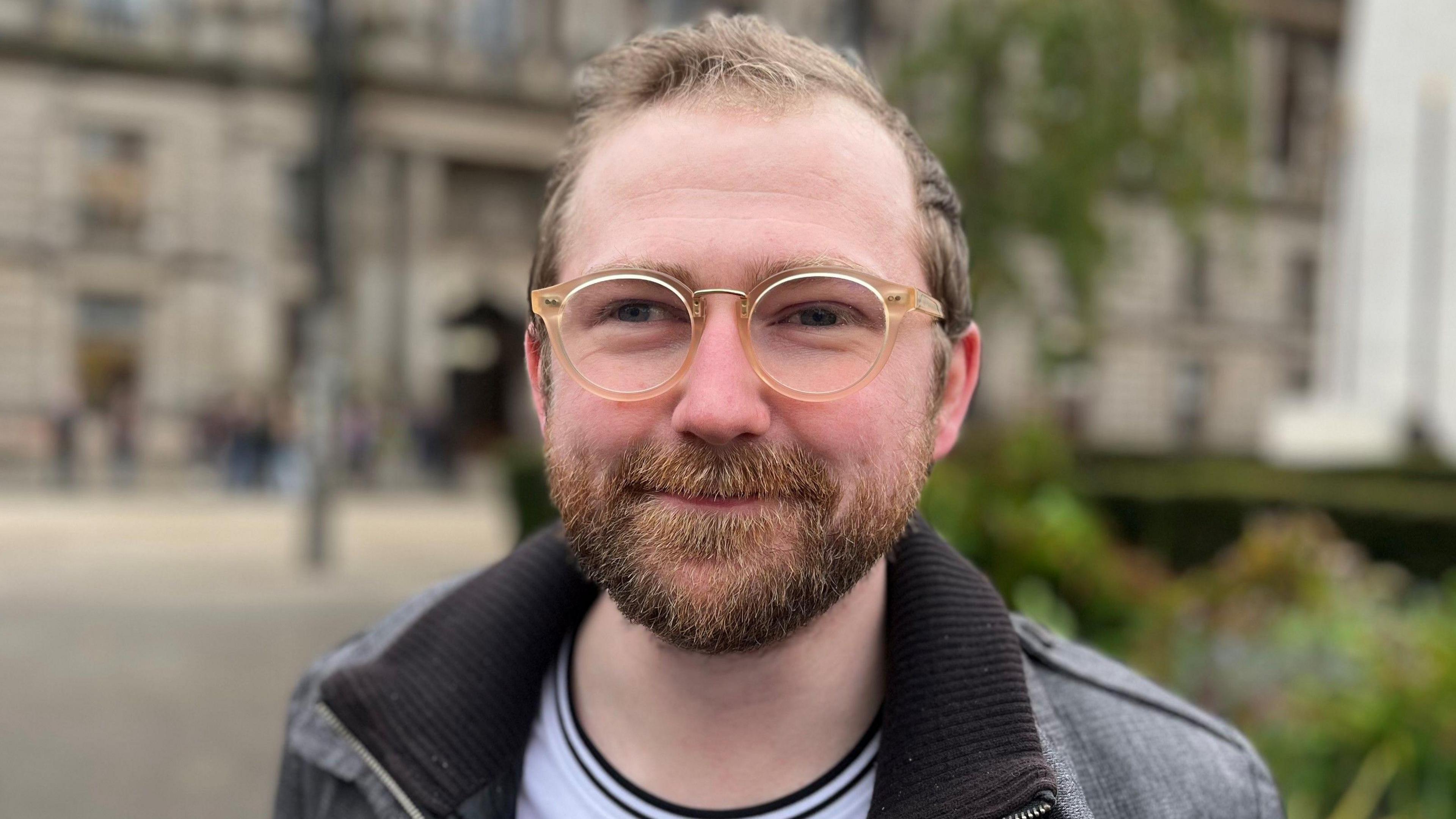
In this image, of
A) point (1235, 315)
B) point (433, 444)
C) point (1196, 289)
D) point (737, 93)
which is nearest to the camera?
point (737, 93)

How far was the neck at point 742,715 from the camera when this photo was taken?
1771 mm

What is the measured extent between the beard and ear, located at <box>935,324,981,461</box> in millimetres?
321

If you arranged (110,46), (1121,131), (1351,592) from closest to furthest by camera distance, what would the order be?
1. (1351,592)
2. (1121,131)
3. (110,46)

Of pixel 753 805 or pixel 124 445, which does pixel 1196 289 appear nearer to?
pixel 124 445

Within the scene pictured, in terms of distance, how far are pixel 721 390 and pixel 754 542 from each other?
0.69ft

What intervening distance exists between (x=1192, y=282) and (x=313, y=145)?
93.3 feet

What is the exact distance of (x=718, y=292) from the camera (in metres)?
1.66

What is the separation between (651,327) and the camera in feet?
5.62

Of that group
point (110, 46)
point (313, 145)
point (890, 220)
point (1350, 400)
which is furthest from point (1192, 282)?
point (890, 220)

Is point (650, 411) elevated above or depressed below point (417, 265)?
above

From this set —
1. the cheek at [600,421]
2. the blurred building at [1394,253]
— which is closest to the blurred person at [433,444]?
the blurred building at [1394,253]

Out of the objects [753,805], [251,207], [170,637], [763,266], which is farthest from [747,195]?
[251,207]

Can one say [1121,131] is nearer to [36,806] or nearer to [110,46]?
[36,806]

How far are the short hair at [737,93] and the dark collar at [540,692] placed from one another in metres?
0.40
